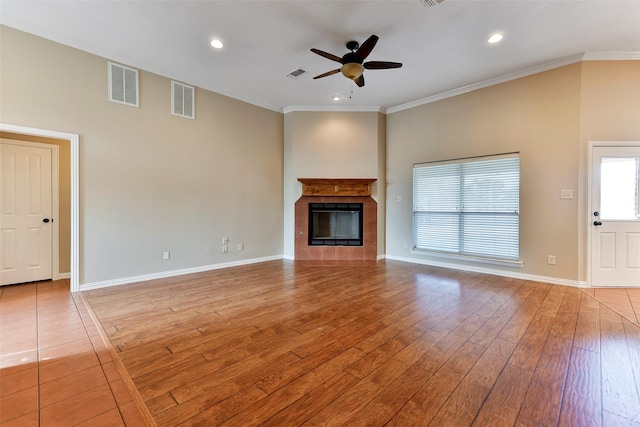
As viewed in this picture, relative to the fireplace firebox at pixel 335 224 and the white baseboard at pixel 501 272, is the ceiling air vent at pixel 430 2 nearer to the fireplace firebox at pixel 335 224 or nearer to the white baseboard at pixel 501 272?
the fireplace firebox at pixel 335 224

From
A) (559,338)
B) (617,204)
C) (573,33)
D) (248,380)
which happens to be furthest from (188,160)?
(617,204)

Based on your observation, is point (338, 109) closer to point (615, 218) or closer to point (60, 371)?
point (615, 218)

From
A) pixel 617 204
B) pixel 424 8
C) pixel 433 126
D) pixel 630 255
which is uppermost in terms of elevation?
pixel 424 8

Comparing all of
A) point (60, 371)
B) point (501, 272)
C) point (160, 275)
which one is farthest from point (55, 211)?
point (501, 272)

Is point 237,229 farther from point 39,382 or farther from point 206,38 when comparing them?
point 39,382

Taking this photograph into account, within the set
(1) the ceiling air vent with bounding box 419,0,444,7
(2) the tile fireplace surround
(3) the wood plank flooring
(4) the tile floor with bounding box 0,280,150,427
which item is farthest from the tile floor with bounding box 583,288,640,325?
(4) the tile floor with bounding box 0,280,150,427

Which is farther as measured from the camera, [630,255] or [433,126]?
[433,126]

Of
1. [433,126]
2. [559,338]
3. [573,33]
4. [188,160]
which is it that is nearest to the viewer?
→ [559,338]

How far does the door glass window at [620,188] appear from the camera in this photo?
3.69 m

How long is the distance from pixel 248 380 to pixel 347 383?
2.13 ft

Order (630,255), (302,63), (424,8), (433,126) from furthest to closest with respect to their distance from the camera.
→ 1. (433,126)
2. (302,63)
3. (630,255)
4. (424,8)

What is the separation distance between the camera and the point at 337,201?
19.1ft

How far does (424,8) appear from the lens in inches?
111

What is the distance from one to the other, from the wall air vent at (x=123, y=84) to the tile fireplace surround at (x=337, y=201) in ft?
10.2
